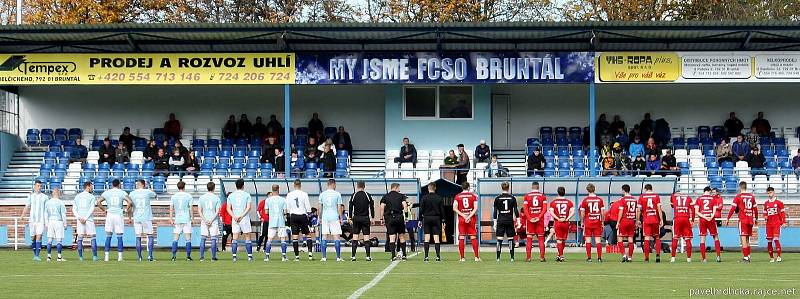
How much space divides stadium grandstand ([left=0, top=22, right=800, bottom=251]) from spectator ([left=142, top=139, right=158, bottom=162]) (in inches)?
1.7

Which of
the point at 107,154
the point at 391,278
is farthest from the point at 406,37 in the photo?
the point at 391,278

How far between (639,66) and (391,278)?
18.3 meters

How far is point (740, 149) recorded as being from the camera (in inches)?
1475

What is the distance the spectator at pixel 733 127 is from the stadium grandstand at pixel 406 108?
6 centimetres

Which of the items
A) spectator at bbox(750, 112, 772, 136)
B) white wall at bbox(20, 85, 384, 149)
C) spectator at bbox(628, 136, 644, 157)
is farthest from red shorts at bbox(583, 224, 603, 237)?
white wall at bbox(20, 85, 384, 149)

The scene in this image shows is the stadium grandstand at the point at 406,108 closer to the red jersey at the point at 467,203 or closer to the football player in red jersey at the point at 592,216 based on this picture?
the football player in red jersey at the point at 592,216

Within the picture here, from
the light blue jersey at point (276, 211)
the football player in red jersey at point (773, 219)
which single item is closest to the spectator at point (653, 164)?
the football player in red jersey at point (773, 219)

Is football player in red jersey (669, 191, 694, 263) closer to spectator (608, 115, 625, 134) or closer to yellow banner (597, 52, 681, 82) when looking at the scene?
yellow banner (597, 52, 681, 82)

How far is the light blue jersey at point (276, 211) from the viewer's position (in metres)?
24.8

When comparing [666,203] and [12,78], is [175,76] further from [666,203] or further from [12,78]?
[666,203]

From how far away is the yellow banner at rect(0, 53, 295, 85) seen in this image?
35938 mm

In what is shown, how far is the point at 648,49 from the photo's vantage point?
36625mm

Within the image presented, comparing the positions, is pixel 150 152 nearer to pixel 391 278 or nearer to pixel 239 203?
pixel 239 203

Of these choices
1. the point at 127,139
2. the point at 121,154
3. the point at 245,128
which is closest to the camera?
the point at 121,154
